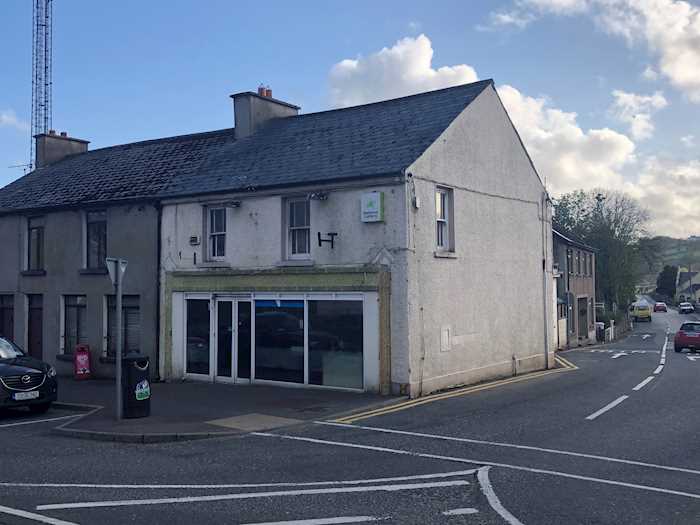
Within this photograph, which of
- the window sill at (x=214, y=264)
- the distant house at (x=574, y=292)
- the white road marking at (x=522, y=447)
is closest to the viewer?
the white road marking at (x=522, y=447)

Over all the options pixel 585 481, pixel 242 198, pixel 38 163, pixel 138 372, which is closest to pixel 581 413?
pixel 585 481

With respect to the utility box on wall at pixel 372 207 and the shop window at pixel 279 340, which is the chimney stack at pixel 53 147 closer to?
the shop window at pixel 279 340

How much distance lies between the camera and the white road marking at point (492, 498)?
6.57 metres

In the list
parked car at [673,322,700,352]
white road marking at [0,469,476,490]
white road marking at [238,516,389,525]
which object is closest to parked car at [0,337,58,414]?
white road marking at [0,469,476,490]

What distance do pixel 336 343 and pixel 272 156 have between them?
19.1 ft

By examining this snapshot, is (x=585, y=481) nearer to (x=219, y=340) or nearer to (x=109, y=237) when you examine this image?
(x=219, y=340)

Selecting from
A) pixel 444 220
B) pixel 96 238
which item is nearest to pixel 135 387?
pixel 444 220

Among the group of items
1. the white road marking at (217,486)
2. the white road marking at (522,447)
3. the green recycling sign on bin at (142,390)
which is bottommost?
the white road marking at (522,447)

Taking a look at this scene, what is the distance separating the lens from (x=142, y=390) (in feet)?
41.8

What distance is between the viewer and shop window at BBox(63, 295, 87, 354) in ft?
69.2

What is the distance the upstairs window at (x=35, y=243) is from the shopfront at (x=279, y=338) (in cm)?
651

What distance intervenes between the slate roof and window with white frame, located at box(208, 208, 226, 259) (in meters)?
0.71

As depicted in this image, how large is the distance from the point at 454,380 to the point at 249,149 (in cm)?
881

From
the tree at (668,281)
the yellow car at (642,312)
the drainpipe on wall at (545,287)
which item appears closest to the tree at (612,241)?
the yellow car at (642,312)
